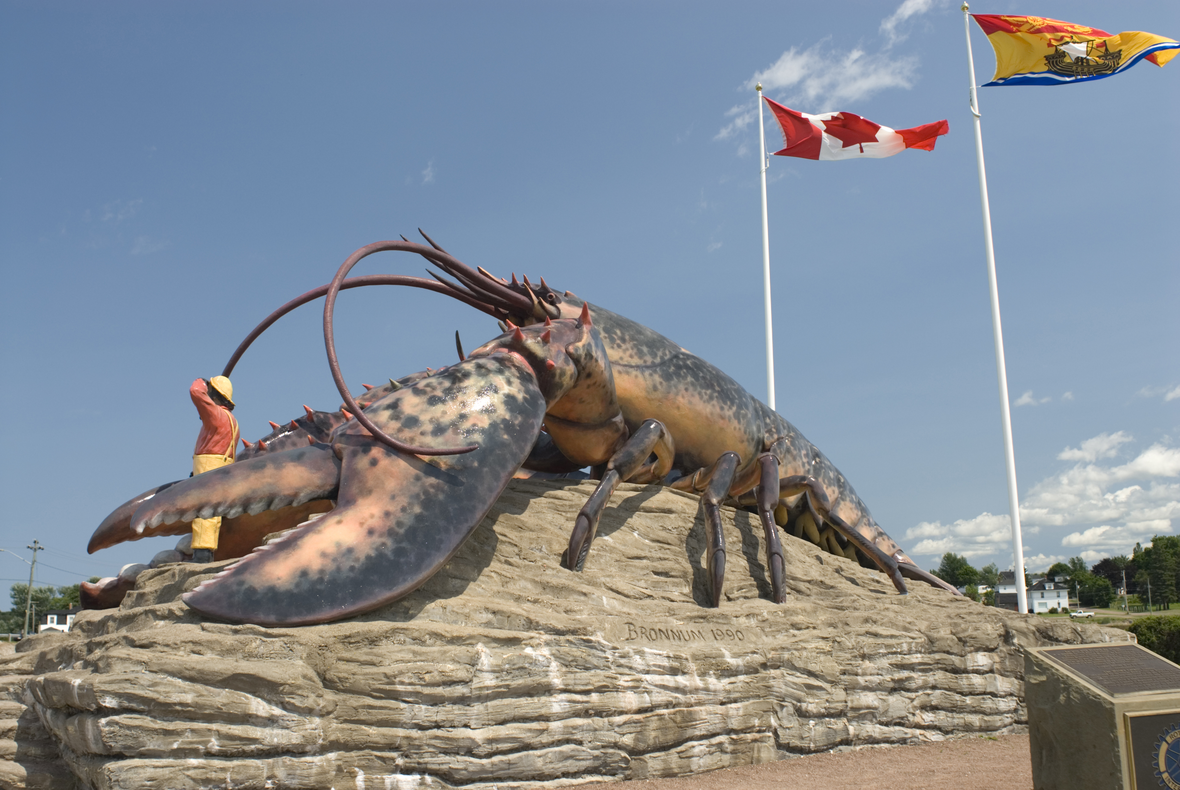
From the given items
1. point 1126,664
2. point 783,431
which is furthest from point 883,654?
point 783,431

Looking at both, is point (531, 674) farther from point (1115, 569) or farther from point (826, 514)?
point (1115, 569)

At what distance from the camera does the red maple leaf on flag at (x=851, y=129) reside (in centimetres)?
1500

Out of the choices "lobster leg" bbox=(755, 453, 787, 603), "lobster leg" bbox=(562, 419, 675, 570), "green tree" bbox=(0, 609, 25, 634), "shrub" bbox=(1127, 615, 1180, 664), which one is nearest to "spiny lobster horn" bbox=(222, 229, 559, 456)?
"lobster leg" bbox=(562, 419, 675, 570)

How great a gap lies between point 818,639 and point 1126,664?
212cm

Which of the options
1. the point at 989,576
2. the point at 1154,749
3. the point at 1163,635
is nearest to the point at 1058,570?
the point at 989,576

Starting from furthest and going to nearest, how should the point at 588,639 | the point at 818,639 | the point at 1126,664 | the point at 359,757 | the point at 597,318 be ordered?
the point at 597,318, the point at 818,639, the point at 588,639, the point at 1126,664, the point at 359,757

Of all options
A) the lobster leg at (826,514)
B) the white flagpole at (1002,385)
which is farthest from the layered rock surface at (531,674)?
the white flagpole at (1002,385)

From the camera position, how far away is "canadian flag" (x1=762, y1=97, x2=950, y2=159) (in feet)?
49.2

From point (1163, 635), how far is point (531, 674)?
1454cm

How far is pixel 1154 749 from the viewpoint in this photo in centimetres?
409

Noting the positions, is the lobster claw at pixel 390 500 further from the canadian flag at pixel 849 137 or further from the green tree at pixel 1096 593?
the green tree at pixel 1096 593

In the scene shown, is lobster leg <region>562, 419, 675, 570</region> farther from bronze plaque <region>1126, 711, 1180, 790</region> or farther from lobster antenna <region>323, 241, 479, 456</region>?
bronze plaque <region>1126, 711, 1180, 790</region>

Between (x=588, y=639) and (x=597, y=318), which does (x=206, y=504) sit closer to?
(x=588, y=639)

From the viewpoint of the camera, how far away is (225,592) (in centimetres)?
430
